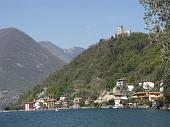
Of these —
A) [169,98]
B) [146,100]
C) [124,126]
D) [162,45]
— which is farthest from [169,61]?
[146,100]

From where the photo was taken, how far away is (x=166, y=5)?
25922 mm

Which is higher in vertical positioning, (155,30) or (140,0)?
(140,0)

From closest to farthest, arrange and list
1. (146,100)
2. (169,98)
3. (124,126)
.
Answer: (124,126)
(169,98)
(146,100)

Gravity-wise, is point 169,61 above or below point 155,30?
below

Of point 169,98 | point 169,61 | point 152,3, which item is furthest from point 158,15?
point 169,98

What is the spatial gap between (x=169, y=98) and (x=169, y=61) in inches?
4805

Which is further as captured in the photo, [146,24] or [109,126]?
[109,126]

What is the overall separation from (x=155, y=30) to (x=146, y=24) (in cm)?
57

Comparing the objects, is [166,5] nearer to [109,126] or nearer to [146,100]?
[109,126]

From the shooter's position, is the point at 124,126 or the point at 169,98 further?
the point at 169,98

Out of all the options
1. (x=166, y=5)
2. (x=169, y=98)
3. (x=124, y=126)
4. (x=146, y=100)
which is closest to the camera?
(x=166, y=5)

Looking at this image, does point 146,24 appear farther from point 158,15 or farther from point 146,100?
point 146,100

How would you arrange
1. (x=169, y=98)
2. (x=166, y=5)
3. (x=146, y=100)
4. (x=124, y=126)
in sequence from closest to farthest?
(x=166, y=5)
(x=124, y=126)
(x=169, y=98)
(x=146, y=100)

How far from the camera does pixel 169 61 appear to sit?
87.5 feet
